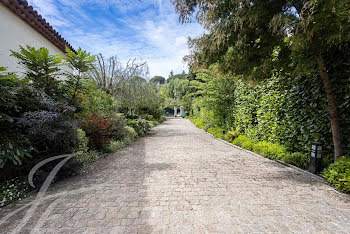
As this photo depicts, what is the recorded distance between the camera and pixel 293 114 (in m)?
4.71

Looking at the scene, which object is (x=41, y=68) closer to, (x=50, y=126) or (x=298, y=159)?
(x=50, y=126)

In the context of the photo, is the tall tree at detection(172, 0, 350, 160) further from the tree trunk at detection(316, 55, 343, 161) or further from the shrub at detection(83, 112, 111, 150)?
the shrub at detection(83, 112, 111, 150)

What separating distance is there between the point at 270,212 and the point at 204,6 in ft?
12.0

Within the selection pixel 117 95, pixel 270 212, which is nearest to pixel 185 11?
pixel 270 212

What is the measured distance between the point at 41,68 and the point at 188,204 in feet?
13.4

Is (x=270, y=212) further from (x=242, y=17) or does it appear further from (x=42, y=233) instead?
(x=242, y=17)

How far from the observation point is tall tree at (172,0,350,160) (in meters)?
2.51

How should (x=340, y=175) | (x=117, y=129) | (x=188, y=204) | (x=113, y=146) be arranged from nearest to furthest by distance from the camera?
(x=188, y=204), (x=340, y=175), (x=113, y=146), (x=117, y=129)

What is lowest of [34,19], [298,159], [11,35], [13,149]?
[298,159]

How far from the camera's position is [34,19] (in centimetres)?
486

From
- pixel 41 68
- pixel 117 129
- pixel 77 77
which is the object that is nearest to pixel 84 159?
pixel 77 77

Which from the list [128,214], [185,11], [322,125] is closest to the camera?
[128,214]

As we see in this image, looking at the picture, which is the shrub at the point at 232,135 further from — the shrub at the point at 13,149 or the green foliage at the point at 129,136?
the shrub at the point at 13,149

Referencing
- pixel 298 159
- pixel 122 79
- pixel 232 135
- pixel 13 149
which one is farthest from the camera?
pixel 122 79
